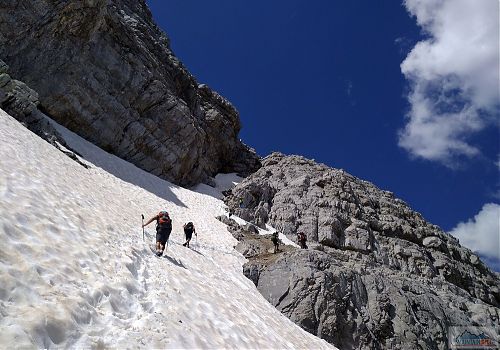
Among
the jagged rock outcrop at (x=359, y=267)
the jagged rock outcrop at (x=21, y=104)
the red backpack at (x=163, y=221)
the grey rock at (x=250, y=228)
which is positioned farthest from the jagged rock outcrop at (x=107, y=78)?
the red backpack at (x=163, y=221)

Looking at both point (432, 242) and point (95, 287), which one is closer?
point (95, 287)

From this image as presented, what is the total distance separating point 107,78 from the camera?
4591cm

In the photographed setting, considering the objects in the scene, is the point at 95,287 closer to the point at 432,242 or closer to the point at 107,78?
the point at 107,78

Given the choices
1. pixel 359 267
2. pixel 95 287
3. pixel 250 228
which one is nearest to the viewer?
pixel 95 287

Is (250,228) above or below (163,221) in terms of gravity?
above

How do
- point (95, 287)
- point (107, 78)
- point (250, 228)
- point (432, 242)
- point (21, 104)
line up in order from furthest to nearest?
point (107, 78) → point (432, 242) → point (250, 228) → point (21, 104) → point (95, 287)

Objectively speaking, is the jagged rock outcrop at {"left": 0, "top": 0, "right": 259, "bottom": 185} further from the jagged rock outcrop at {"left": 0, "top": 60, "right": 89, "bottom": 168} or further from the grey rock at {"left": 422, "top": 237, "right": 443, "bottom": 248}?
the grey rock at {"left": 422, "top": 237, "right": 443, "bottom": 248}

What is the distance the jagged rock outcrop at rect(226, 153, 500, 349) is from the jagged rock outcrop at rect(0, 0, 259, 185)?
11.6m

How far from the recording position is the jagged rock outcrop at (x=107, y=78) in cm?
4062

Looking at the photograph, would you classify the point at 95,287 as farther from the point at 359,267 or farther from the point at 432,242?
the point at 432,242

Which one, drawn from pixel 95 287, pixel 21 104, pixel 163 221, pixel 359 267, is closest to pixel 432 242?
pixel 359 267

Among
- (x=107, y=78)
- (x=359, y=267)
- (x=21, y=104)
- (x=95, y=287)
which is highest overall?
(x=107, y=78)

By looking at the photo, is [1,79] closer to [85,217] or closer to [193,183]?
[85,217]

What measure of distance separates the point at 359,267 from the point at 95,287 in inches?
892
